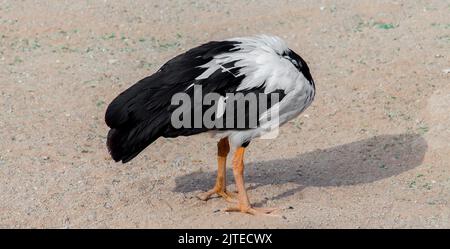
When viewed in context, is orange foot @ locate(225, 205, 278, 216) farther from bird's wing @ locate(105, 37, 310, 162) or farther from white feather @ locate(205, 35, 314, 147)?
bird's wing @ locate(105, 37, 310, 162)

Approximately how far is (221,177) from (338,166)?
1.50 meters

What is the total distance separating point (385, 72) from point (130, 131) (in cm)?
480

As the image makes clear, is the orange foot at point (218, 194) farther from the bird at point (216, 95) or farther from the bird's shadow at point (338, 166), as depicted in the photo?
the bird at point (216, 95)

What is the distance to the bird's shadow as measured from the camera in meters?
7.94

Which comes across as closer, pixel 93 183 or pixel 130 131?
pixel 130 131

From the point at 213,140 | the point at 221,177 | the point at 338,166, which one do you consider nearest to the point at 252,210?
the point at 221,177

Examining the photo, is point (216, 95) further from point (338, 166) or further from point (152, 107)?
point (338, 166)

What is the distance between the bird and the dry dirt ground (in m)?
0.61

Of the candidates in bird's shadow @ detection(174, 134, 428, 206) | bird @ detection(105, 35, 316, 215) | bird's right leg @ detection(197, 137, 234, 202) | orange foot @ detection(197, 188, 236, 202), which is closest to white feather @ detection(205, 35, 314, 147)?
bird @ detection(105, 35, 316, 215)

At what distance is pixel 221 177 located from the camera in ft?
24.5

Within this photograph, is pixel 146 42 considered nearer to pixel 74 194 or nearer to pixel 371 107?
pixel 371 107
